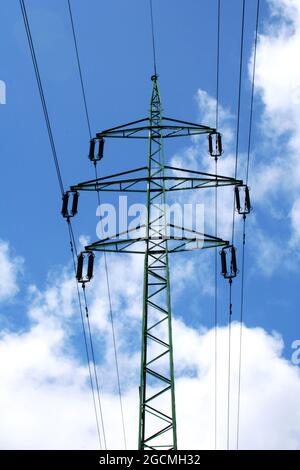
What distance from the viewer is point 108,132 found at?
20047mm

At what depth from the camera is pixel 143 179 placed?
660 inches

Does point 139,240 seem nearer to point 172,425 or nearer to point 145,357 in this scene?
point 145,357

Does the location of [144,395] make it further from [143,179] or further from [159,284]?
[143,179]

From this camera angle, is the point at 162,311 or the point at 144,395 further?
the point at 162,311

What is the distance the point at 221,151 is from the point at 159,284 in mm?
7650

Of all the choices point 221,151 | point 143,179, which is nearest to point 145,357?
point 143,179

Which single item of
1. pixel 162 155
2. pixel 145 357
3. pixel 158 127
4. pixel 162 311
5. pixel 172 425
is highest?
pixel 158 127

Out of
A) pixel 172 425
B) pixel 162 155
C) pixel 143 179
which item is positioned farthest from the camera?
pixel 162 155
